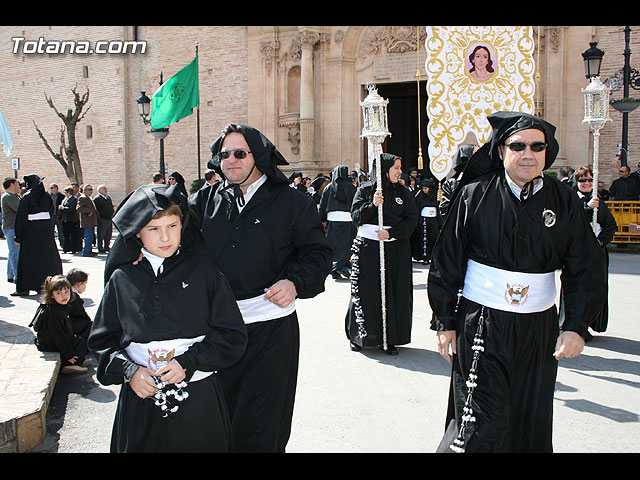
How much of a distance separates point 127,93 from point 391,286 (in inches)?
1084

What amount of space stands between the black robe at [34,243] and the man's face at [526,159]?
9282mm

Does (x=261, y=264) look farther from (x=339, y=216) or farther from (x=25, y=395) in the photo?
(x=339, y=216)

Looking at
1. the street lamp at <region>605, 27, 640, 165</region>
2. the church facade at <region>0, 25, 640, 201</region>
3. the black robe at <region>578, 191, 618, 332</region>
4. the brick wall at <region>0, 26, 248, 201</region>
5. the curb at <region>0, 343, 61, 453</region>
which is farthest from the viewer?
the brick wall at <region>0, 26, 248, 201</region>

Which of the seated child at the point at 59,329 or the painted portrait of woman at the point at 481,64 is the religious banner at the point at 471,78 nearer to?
the painted portrait of woman at the point at 481,64

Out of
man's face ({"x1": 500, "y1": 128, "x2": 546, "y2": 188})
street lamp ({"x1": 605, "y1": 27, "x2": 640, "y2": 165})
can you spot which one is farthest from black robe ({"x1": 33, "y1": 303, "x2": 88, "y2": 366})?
street lamp ({"x1": 605, "y1": 27, "x2": 640, "y2": 165})

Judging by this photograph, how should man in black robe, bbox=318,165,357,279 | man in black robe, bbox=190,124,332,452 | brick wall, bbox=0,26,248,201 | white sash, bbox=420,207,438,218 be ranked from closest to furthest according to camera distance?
man in black robe, bbox=190,124,332,452
man in black robe, bbox=318,165,357,279
white sash, bbox=420,207,438,218
brick wall, bbox=0,26,248,201

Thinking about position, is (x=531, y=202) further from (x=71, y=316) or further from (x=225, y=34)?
(x=225, y=34)

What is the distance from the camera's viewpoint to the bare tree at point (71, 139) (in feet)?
103

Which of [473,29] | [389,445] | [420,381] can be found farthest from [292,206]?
[473,29]

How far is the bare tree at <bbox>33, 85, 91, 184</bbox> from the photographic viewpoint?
103ft

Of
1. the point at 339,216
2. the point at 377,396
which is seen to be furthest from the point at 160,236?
the point at 339,216

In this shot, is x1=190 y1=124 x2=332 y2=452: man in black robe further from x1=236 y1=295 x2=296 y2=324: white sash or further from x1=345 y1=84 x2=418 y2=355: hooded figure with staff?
x1=345 y1=84 x2=418 y2=355: hooded figure with staff

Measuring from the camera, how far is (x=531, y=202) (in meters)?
3.51

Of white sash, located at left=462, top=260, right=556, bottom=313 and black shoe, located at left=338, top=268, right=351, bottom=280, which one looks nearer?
white sash, located at left=462, top=260, right=556, bottom=313
